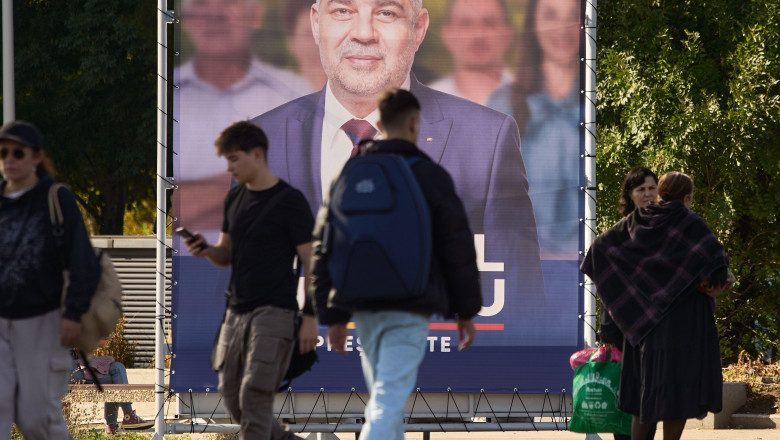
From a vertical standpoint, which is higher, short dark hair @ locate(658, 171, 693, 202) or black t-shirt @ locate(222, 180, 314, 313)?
short dark hair @ locate(658, 171, 693, 202)

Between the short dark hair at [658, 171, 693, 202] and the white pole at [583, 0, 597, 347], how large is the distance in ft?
4.49

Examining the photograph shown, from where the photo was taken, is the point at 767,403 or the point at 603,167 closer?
the point at 767,403

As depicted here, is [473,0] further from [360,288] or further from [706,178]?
[706,178]

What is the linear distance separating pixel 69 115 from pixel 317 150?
91.2 ft

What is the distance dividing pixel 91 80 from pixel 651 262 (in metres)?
28.7

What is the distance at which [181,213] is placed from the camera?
856 centimetres

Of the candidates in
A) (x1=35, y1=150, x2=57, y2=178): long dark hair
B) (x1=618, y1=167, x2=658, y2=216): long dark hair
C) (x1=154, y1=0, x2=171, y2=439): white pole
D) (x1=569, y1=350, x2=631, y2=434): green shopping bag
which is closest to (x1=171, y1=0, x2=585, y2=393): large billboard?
(x1=154, y1=0, x2=171, y2=439): white pole

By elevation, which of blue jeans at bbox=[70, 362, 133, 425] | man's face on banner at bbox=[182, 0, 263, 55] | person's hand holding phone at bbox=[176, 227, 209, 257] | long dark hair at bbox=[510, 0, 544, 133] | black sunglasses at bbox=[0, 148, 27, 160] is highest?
man's face on banner at bbox=[182, 0, 263, 55]

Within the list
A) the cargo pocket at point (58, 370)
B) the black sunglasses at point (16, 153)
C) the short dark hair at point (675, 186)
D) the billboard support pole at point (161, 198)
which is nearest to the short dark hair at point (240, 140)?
the black sunglasses at point (16, 153)

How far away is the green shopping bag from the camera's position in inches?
303

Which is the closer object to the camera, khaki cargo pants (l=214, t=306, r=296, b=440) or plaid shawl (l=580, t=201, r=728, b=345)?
khaki cargo pants (l=214, t=306, r=296, b=440)

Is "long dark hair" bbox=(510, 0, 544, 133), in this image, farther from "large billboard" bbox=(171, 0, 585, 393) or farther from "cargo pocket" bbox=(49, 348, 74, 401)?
"cargo pocket" bbox=(49, 348, 74, 401)

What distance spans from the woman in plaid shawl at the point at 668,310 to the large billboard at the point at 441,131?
127cm

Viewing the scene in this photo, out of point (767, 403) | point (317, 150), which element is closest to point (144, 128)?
point (767, 403)
